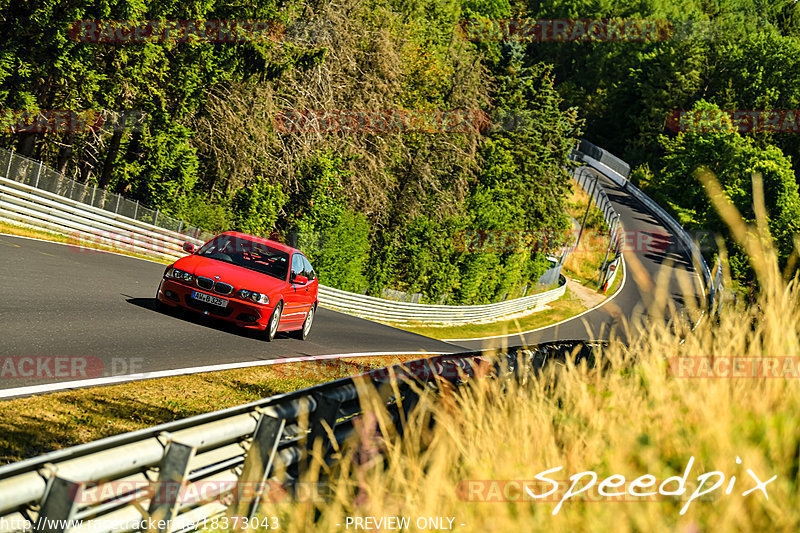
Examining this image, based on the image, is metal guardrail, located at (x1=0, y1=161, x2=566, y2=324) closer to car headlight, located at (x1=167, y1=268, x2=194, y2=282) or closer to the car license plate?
car headlight, located at (x1=167, y1=268, x2=194, y2=282)

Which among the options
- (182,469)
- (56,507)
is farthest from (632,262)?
(56,507)

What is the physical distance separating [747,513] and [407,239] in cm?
3767

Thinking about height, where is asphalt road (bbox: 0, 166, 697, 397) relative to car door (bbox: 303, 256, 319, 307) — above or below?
below

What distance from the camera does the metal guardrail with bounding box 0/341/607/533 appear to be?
2887mm

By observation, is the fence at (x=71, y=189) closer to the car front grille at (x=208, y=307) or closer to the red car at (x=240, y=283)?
the red car at (x=240, y=283)

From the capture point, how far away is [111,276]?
49.0ft

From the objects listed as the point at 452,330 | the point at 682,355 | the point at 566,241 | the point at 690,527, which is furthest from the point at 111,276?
the point at 566,241

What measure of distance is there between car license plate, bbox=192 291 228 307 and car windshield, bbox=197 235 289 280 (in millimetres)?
895

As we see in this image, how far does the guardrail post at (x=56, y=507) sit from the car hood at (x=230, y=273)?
8.66 m

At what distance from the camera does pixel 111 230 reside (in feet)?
69.8

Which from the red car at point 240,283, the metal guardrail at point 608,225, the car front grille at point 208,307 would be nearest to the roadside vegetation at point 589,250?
the metal guardrail at point 608,225

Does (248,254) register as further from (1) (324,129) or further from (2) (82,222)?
(1) (324,129)

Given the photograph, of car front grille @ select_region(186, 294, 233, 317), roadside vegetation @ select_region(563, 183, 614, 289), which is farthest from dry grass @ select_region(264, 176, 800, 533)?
roadside vegetation @ select_region(563, 183, 614, 289)

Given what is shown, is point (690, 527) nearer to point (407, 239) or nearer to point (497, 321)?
point (407, 239)
